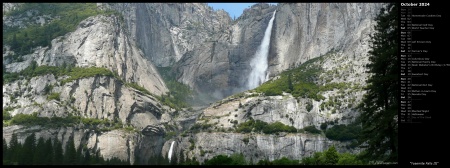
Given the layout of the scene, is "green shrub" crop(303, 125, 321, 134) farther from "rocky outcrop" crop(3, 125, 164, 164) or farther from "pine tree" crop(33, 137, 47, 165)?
"pine tree" crop(33, 137, 47, 165)

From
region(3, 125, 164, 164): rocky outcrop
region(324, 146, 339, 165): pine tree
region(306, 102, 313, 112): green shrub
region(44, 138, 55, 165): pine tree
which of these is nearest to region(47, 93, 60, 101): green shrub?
region(3, 125, 164, 164): rocky outcrop

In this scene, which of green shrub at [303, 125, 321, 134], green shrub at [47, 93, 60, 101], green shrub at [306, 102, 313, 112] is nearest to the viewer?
green shrub at [303, 125, 321, 134]

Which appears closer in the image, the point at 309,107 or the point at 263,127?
the point at 263,127

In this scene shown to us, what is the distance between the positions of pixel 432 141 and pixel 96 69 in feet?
576

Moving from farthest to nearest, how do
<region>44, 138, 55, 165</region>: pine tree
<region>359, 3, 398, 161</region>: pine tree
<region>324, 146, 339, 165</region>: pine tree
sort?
<region>44, 138, 55, 165</region>: pine tree
<region>324, 146, 339, 165</region>: pine tree
<region>359, 3, 398, 161</region>: pine tree

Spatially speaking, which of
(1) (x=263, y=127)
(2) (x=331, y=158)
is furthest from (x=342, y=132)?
(2) (x=331, y=158)

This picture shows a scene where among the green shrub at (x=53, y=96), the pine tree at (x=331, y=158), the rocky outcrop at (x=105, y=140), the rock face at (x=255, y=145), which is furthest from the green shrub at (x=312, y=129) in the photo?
the green shrub at (x=53, y=96)

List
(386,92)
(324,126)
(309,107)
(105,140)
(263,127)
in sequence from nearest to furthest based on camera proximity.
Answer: (386,92) → (324,126) → (263,127) → (105,140) → (309,107)

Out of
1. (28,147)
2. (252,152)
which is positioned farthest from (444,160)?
(252,152)

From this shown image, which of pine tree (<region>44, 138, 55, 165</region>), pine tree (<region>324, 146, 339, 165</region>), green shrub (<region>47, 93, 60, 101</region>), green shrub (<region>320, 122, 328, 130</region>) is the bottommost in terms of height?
pine tree (<region>44, 138, 55, 165</region>)

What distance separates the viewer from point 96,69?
618ft

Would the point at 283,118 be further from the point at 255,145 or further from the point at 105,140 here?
the point at 105,140

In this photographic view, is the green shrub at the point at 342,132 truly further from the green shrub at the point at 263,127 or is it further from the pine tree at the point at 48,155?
the pine tree at the point at 48,155

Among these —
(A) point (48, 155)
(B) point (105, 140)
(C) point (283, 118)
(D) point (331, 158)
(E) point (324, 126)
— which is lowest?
(A) point (48, 155)
